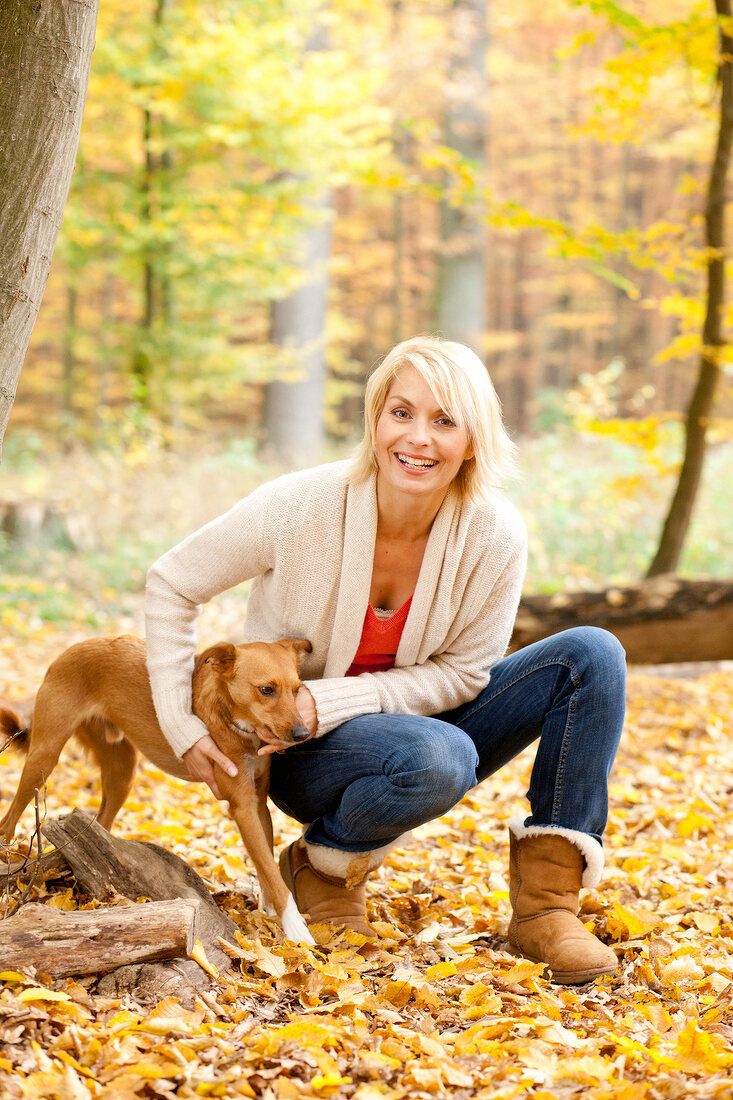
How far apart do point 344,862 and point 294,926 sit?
9.1 inches

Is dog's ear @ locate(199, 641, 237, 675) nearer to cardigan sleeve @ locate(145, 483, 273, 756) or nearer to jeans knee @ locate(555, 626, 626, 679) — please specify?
cardigan sleeve @ locate(145, 483, 273, 756)

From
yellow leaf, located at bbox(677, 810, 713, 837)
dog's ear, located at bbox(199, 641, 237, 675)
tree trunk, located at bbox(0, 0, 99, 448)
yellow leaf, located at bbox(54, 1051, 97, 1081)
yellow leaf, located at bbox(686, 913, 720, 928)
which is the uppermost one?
tree trunk, located at bbox(0, 0, 99, 448)

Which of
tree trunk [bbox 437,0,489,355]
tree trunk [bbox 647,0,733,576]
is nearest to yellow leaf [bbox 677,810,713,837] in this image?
→ tree trunk [bbox 647,0,733,576]

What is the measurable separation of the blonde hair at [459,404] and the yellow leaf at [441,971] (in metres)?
1.28

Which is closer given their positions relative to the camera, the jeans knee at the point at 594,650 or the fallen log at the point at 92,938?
the fallen log at the point at 92,938

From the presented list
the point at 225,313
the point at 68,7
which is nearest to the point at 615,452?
the point at 225,313

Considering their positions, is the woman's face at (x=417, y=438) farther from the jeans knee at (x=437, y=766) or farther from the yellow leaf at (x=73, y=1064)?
the yellow leaf at (x=73, y=1064)

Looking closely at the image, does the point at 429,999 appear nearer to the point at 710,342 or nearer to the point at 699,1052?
the point at 699,1052

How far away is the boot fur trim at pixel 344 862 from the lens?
2.76 metres

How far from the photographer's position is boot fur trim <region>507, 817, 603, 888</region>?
8.78ft

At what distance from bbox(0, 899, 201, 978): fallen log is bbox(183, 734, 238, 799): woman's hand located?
1.65 feet

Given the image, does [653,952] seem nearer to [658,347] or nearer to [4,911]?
[4,911]

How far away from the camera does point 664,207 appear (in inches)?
880

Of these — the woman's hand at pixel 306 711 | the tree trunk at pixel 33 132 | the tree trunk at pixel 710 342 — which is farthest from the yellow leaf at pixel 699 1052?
the tree trunk at pixel 710 342
